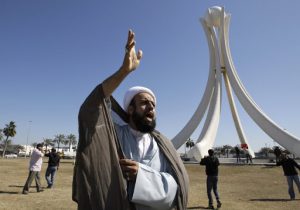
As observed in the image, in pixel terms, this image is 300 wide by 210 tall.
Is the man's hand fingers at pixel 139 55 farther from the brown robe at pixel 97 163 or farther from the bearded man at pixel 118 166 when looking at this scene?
the brown robe at pixel 97 163

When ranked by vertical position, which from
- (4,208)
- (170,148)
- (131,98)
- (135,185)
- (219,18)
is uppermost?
(219,18)

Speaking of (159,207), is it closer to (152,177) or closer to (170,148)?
(152,177)

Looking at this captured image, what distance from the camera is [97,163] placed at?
1.34 metres

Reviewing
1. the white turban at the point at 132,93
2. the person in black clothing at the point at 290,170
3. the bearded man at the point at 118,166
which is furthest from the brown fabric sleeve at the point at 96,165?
the person in black clothing at the point at 290,170

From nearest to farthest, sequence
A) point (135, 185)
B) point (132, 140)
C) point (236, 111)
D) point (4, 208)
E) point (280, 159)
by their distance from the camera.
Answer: point (135, 185) → point (132, 140) → point (4, 208) → point (280, 159) → point (236, 111)

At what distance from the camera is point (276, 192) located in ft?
31.3

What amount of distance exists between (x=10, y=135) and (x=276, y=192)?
69828 millimetres

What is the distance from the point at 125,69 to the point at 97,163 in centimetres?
50

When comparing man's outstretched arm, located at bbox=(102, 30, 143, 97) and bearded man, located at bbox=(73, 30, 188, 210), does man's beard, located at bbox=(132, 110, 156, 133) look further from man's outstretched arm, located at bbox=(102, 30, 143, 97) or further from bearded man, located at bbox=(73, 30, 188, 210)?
man's outstretched arm, located at bbox=(102, 30, 143, 97)

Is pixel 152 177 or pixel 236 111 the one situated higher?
pixel 236 111

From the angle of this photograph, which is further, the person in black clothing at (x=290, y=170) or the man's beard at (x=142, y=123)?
the person in black clothing at (x=290, y=170)

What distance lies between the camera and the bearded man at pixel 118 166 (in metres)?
1.33

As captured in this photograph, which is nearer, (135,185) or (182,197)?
(135,185)

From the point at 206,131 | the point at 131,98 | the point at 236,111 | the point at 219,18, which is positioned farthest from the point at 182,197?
the point at 236,111
